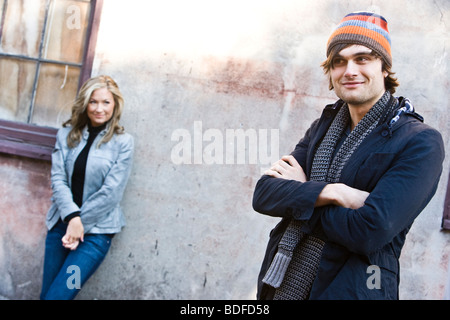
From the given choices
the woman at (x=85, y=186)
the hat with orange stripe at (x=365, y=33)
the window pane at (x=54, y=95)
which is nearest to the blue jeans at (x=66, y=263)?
the woman at (x=85, y=186)

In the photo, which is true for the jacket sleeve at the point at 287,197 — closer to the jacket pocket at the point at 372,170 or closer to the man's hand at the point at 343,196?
the man's hand at the point at 343,196

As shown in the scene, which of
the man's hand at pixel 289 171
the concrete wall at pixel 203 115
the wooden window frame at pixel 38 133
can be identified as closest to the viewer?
the man's hand at pixel 289 171

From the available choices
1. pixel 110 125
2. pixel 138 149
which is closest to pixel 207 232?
pixel 138 149

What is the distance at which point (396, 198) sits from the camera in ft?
6.12

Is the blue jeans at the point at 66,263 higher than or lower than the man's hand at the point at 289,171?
lower

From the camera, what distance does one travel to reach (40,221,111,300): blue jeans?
11.8 feet

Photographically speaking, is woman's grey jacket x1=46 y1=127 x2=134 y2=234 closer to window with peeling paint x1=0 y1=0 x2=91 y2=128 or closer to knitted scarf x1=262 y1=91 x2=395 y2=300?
window with peeling paint x1=0 y1=0 x2=91 y2=128

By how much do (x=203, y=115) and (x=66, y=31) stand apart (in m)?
1.60

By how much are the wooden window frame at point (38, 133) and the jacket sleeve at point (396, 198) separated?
3196mm

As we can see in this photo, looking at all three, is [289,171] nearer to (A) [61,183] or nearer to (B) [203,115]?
(B) [203,115]

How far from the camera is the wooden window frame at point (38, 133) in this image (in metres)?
4.32

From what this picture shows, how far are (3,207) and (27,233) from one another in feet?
1.12

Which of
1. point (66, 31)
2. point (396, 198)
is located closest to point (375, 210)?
point (396, 198)

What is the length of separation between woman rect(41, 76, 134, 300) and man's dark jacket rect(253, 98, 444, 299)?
211 cm
